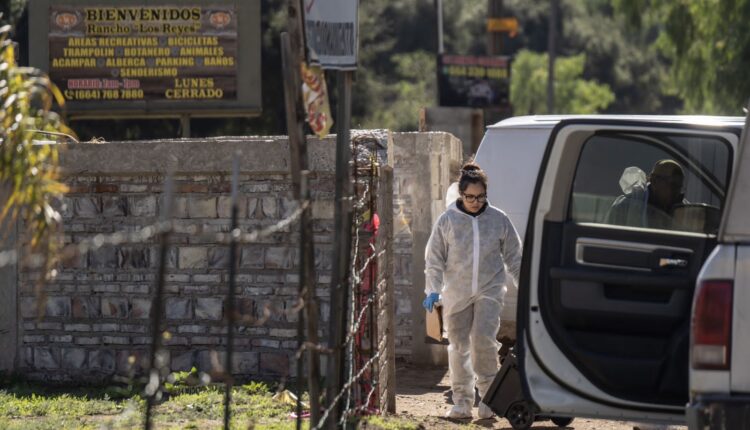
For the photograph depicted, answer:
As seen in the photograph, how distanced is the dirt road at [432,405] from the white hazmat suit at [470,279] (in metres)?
0.35

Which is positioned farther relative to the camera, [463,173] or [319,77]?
[463,173]

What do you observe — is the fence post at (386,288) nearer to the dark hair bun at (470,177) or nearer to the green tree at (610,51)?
the dark hair bun at (470,177)

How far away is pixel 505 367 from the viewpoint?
8.20 metres

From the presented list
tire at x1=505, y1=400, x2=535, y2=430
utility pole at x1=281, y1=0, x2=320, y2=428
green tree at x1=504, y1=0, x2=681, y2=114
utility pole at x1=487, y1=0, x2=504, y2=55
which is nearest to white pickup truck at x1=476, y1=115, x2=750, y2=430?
utility pole at x1=281, y1=0, x2=320, y2=428

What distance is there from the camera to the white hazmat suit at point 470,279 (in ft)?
28.8

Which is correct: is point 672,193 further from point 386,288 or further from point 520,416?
point 386,288

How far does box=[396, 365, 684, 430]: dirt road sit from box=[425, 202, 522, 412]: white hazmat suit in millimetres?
347

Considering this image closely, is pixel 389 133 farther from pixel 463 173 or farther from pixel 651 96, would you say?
pixel 651 96

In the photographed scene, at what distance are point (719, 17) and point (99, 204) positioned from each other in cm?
1727

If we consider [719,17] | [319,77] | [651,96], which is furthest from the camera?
[651,96]

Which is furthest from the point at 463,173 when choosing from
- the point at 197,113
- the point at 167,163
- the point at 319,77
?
the point at 197,113

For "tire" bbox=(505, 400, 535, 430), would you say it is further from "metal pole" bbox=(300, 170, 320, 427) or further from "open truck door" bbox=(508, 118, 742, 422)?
"metal pole" bbox=(300, 170, 320, 427)

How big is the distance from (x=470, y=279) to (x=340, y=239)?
110 inches

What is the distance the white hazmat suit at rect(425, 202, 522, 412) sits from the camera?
8.77 m
